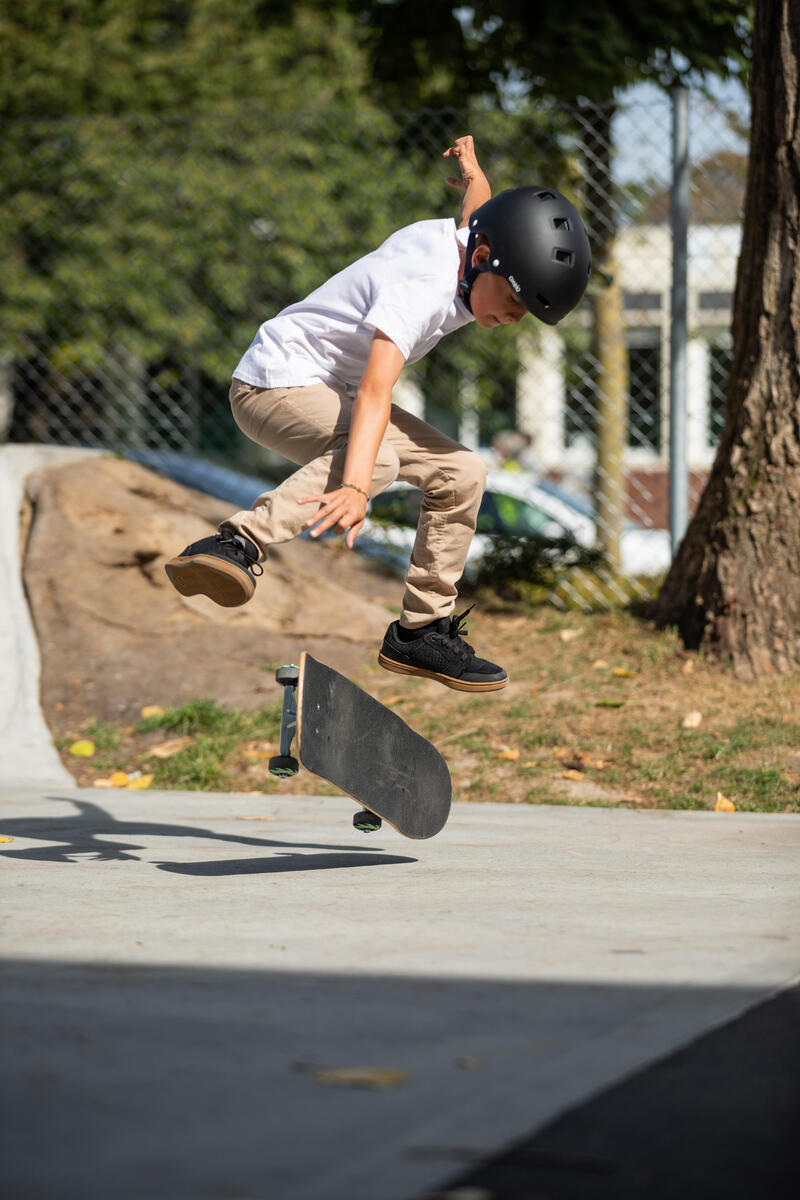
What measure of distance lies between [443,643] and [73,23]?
1776 centimetres

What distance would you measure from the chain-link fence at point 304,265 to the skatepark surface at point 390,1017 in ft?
14.2

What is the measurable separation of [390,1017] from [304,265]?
1092 cm

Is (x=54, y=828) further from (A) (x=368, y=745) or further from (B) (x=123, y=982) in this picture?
(B) (x=123, y=982)

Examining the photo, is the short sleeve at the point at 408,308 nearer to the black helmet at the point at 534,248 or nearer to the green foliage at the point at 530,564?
the black helmet at the point at 534,248

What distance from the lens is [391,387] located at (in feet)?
12.0

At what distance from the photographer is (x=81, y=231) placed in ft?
35.2

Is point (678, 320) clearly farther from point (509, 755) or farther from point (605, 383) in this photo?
point (509, 755)

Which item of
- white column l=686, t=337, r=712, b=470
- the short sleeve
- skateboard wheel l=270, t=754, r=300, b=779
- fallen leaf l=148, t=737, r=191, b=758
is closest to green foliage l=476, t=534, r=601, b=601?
white column l=686, t=337, r=712, b=470

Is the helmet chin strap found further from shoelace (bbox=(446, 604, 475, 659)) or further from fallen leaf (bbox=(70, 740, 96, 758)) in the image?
fallen leaf (bbox=(70, 740, 96, 758))

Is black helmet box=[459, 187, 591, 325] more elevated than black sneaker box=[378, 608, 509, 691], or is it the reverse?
black helmet box=[459, 187, 591, 325]

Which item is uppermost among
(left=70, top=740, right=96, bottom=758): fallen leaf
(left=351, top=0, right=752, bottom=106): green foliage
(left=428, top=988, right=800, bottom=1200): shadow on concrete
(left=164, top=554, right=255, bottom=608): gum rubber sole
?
(left=351, top=0, right=752, bottom=106): green foliage

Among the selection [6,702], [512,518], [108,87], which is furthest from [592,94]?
[108,87]

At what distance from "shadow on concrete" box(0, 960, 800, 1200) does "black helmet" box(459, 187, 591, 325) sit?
2094 millimetres

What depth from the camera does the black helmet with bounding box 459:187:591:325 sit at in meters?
3.79
